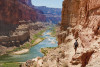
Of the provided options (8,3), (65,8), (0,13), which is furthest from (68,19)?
(8,3)

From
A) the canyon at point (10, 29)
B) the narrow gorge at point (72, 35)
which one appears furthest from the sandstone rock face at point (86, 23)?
the canyon at point (10, 29)

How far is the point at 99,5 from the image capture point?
39.0ft

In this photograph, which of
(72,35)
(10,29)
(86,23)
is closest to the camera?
(86,23)

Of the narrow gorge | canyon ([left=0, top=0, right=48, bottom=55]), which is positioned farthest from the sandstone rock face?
canyon ([left=0, top=0, right=48, bottom=55])

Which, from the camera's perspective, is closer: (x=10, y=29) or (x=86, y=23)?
(x=86, y=23)

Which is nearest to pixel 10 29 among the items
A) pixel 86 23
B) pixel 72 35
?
pixel 72 35

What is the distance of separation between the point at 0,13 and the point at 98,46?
59316 mm

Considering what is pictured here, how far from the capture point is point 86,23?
15.1 m

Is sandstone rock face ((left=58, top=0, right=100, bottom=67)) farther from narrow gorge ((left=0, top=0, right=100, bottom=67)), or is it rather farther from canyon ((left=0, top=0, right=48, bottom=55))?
canyon ((left=0, top=0, right=48, bottom=55))

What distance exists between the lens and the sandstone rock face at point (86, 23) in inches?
395

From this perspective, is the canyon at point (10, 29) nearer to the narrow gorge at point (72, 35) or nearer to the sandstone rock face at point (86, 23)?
the narrow gorge at point (72, 35)

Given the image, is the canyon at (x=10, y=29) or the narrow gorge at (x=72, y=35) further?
the canyon at (x=10, y=29)

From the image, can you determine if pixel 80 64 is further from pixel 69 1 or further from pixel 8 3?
pixel 8 3

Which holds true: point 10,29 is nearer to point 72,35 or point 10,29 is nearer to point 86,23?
point 72,35
